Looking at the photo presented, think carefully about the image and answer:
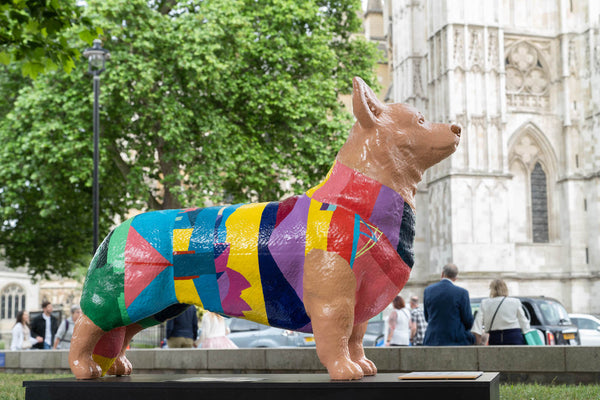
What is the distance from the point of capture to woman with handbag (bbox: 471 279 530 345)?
901 centimetres

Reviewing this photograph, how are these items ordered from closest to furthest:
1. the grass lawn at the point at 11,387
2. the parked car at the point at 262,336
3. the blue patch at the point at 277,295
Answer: the blue patch at the point at 277,295
the grass lawn at the point at 11,387
the parked car at the point at 262,336

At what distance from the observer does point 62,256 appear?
22.2m

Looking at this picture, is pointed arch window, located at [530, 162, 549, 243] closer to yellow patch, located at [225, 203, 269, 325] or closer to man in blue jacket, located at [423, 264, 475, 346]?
man in blue jacket, located at [423, 264, 475, 346]

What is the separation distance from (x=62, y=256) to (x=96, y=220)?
8.55 meters

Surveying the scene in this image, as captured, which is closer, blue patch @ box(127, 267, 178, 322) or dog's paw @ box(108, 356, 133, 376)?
blue patch @ box(127, 267, 178, 322)

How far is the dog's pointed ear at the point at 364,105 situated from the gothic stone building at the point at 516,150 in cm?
2633

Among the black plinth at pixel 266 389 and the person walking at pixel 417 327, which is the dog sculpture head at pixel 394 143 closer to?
the black plinth at pixel 266 389

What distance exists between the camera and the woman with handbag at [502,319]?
9008 millimetres

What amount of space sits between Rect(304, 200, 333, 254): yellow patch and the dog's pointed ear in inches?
21.4

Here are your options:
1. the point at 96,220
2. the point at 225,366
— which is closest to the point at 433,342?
the point at 225,366

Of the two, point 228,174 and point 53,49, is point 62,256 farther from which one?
point 53,49

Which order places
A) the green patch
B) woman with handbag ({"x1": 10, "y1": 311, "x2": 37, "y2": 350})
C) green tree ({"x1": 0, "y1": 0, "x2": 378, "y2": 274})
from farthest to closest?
green tree ({"x1": 0, "y1": 0, "x2": 378, "y2": 274}) < woman with handbag ({"x1": 10, "y1": 311, "x2": 37, "y2": 350}) < the green patch

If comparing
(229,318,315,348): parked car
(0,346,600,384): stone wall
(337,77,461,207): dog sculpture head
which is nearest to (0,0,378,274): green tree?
(229,318,315,348): parked car

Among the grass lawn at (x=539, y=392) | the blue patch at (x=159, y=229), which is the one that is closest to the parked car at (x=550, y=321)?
the grass lawn at (x=539, y=392)
